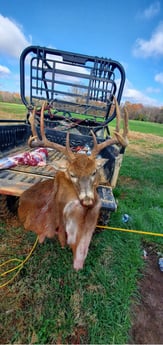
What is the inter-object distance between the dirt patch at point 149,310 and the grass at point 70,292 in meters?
0.08

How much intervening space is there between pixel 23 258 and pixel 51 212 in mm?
923

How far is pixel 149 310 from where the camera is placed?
194 cm

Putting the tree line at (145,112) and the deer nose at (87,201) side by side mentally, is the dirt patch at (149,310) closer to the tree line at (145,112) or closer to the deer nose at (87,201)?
the deer nose at (87,201)

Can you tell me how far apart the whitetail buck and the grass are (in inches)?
25.3

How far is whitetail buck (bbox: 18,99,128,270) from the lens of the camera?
1369 mm

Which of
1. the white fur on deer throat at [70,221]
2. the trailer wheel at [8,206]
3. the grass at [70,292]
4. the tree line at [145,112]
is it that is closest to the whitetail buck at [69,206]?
the white fur on deer throat at [70,221]

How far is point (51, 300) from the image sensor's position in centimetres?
179

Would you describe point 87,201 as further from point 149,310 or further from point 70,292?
point 149,310

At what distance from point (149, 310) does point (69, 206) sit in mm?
1454

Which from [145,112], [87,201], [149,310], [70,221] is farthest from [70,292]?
[145,112]

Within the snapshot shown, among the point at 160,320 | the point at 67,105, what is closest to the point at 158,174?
the point at 67,105

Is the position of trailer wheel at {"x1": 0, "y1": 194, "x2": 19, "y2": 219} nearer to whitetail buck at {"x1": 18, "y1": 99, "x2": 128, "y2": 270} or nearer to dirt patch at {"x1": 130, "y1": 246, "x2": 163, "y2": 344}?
whitetail buck at {"x1": 18, "y1": 99, "x2": 128, "y2": 270}

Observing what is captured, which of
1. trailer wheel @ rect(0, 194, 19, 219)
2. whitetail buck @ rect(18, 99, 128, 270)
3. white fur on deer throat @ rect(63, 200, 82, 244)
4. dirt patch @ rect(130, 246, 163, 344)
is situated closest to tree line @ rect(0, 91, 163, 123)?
trailer wheel @ rect(0, 194, 19, 219)

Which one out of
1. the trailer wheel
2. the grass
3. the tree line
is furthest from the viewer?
the tree line
